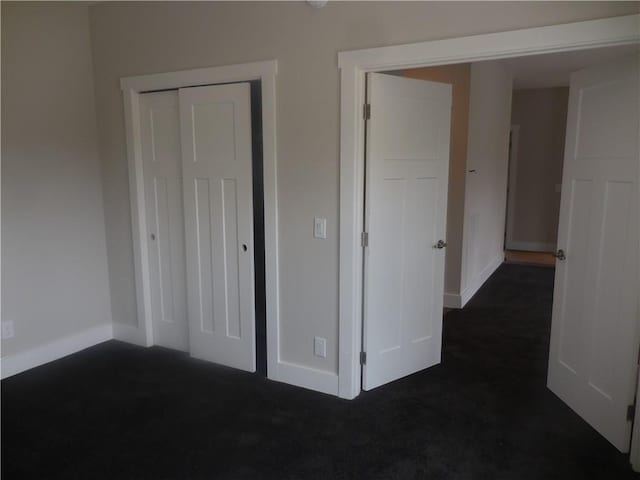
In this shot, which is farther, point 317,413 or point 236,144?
point 236,144

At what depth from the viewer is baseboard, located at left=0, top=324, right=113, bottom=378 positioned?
10.7ft

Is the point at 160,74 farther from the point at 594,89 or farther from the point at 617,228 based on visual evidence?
the point at 617,228

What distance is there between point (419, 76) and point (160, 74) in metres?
2.50

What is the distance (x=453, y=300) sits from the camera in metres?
4.69

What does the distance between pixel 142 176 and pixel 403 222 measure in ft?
6.70

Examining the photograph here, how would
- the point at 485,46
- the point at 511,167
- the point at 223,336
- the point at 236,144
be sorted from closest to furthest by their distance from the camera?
1. the point at 485,46
2. the point at 236,144
3. the point at 223,336
4. the point at 511,167

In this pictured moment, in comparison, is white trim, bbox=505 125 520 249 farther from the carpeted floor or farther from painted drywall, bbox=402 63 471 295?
the carpeted floor

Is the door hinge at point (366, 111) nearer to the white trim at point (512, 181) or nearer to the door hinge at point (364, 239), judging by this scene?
the door hinge at point (364, 239)

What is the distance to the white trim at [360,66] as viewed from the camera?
210 cm

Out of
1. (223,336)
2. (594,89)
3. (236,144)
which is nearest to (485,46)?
(594,89)

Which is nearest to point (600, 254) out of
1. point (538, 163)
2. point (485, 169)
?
point (485, 169)

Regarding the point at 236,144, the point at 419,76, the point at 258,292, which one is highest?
the point at 419,76

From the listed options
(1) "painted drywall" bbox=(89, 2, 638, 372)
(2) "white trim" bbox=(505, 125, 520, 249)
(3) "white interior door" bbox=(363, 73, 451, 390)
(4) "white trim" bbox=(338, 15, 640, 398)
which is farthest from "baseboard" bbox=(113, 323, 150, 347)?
(2) "white trim" bbox=(505, 125, 520, 249)

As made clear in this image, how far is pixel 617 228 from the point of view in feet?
7.87
